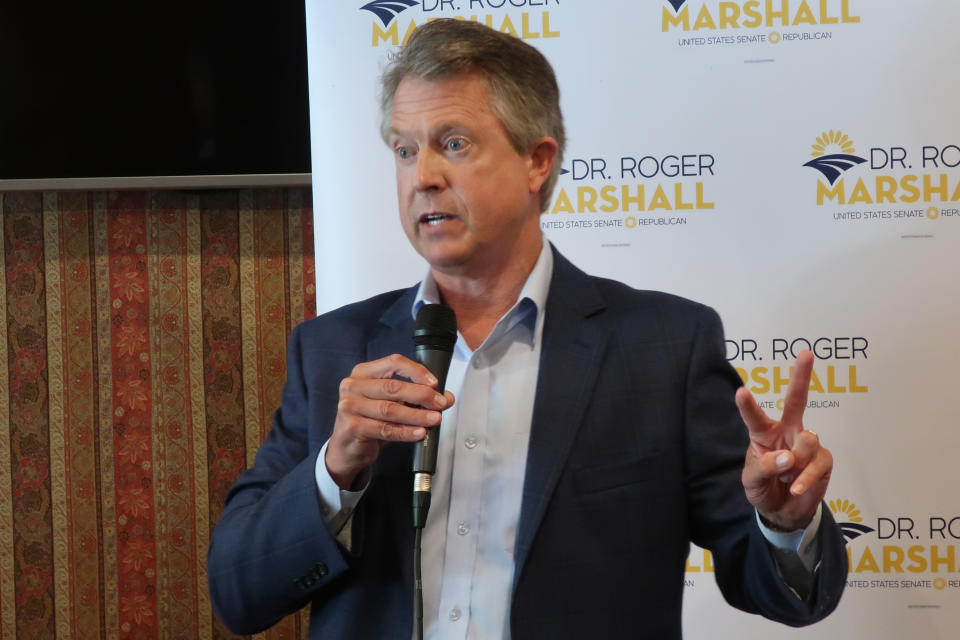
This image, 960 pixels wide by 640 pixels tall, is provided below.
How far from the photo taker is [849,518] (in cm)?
260

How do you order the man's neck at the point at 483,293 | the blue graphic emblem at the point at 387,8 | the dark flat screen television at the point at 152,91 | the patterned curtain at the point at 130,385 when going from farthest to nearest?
the patterned curtain at the point at 130,385
the dark flat screen television at the point at 152,91
the blue graphic emblem at the point at 387,8
the man's neck at the point at 483,293

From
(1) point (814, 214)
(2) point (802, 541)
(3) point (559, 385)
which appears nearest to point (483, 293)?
(3) point (559, 385)

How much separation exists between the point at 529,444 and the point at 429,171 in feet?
1.67

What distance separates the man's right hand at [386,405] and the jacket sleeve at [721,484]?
0.54 m

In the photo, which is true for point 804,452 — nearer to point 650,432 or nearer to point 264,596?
point 650,432

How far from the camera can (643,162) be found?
2.69m

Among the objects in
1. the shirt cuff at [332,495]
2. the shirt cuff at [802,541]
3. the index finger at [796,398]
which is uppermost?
the index finger at [796,398]

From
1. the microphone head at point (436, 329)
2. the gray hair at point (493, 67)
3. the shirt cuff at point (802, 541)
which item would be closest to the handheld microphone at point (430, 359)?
the microphone head at point (436, 329)

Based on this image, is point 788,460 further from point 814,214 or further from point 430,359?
point 814,214

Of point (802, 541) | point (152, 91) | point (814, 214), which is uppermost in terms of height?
point (152, 91)

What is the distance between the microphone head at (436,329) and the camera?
1496 mm

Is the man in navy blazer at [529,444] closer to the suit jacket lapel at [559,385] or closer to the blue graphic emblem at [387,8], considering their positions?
the suit jacket lapel at [559,385]

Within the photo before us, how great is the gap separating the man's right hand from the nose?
399 millimetres

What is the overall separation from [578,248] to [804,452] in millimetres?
1419
